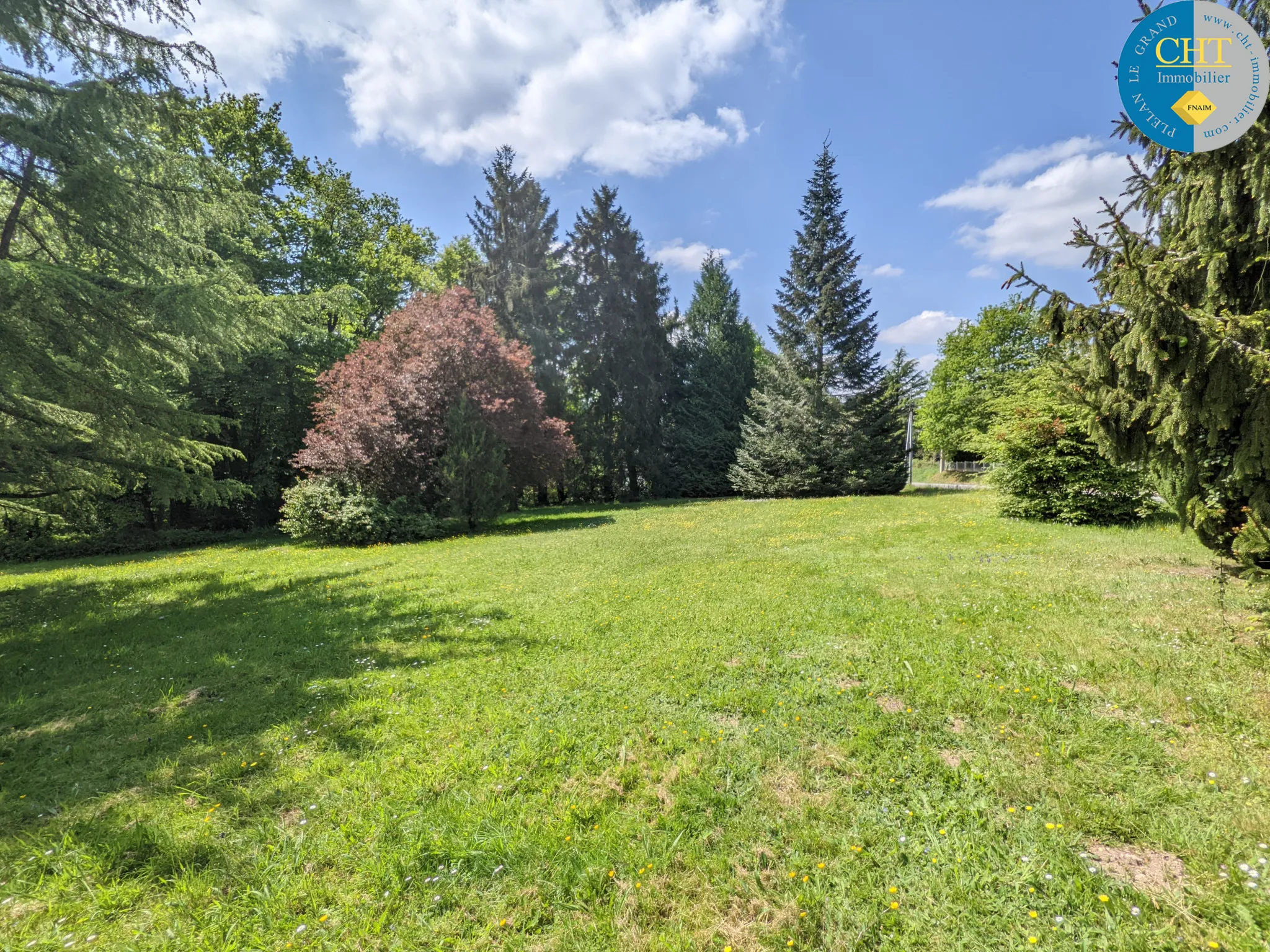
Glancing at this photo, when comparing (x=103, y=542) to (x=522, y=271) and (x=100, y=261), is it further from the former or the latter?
(x=522, y=271)

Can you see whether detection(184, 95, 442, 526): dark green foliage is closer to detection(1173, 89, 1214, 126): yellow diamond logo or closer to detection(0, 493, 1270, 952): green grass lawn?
detection(0, 493, 1270, 952): green grass lawn

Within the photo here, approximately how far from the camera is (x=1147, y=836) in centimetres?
261

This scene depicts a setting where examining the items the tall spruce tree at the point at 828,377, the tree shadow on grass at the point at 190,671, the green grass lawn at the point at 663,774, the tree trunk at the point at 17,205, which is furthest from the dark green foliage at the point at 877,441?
the tree trunk at the point at 17,205

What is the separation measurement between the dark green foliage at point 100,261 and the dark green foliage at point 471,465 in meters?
6.84

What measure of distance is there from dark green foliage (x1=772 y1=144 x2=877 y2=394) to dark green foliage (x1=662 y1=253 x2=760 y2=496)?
7.05 metres

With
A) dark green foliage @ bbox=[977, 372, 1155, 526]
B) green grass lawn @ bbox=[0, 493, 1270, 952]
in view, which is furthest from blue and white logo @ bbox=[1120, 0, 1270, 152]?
dark green foliage @ bbox=[977, 372, 1155, 526]

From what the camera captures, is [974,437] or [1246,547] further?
[974,437]

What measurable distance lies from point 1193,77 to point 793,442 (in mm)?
17970

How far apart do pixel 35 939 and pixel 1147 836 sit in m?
5.61

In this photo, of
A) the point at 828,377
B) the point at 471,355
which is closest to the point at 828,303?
the point at 828,377

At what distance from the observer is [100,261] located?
8.35 m

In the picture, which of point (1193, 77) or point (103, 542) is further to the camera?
point (103, 542)

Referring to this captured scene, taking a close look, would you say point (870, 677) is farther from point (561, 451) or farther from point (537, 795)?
point (561, 451)

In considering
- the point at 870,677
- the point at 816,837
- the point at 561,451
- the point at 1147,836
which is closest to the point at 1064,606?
the point at 870,677
